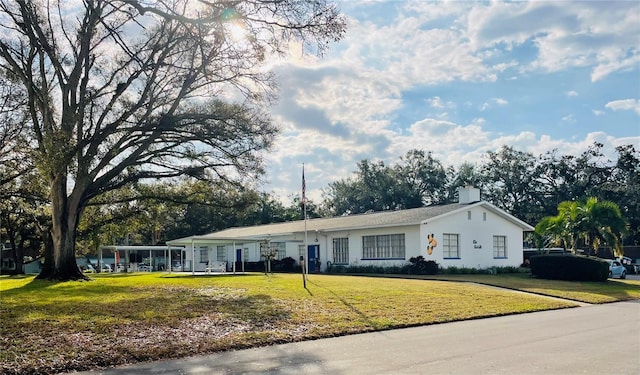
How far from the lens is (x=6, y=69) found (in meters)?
20.5

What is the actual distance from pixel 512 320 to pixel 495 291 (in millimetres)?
6357

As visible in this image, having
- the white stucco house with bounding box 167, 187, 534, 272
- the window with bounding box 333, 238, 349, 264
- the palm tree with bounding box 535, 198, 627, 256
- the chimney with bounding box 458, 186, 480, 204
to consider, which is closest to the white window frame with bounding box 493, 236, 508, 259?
the white stucco house with bounding box 167, 187, 534, 272

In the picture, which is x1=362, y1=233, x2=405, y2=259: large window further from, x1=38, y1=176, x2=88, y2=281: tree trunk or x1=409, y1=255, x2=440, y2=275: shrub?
x1=38, y1=176, x2=88, y2=281: tree trunk

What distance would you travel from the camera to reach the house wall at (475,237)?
102ft

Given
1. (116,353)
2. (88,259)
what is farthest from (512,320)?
(88,259)

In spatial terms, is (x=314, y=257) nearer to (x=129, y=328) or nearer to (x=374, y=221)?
(x=374, y=221)

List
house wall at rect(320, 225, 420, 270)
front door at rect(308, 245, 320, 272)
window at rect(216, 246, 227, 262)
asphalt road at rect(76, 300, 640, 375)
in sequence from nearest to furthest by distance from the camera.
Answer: asphalt road at rect(76, 300, 640, 375)
house wall at rect(320, 225, 420, 270)
front door at rect(308, 245, 320, 272)
window at rect(216, 246, 227, 262)

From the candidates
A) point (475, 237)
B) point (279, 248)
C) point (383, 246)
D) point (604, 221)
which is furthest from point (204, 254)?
→ point (604, 221)

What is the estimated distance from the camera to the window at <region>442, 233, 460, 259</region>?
3166cm

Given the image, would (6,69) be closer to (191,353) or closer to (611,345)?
(191,353)

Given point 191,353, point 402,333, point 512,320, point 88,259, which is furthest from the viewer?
point 88,259

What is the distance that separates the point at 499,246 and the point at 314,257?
11339 millimetres

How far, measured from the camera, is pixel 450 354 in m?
9.41

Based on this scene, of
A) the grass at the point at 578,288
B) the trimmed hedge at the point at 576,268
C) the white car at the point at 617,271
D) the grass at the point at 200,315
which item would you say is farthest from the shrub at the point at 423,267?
the white car at the point at 617,271
